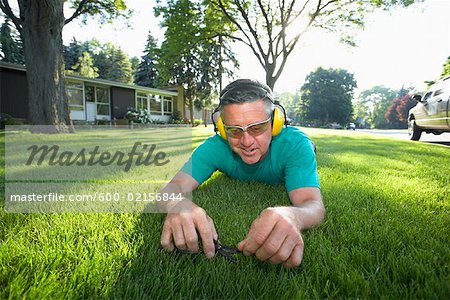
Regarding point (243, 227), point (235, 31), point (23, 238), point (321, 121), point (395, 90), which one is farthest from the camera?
point (395, 90)

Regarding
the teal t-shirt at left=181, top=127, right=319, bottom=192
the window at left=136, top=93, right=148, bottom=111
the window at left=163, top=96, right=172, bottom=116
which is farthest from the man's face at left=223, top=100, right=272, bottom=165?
the window at left=163, top=96, right=172, bottom=116

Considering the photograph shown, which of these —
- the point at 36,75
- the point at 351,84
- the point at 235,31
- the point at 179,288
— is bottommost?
the point at 179,288

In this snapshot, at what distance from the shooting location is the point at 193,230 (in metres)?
1.22

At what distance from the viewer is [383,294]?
995 millimetres

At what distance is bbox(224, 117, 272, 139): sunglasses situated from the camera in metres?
1.91

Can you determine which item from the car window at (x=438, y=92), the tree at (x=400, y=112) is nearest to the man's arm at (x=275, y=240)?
the car window at (x=438, y=92)

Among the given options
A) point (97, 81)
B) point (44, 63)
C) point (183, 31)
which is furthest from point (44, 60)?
point (97, 81)

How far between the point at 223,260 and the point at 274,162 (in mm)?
1177

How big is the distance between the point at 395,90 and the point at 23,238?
421ft

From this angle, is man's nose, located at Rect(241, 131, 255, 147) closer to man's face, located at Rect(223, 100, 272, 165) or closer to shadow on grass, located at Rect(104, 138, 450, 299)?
man's face, located at Rect(223, 100, 272, 165)

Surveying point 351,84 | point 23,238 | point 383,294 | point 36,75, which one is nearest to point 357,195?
point 383,294

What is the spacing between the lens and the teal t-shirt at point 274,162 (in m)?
1.82

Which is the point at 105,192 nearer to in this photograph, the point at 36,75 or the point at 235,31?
the point at 36,75

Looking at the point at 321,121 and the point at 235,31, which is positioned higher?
the point at 235,31
